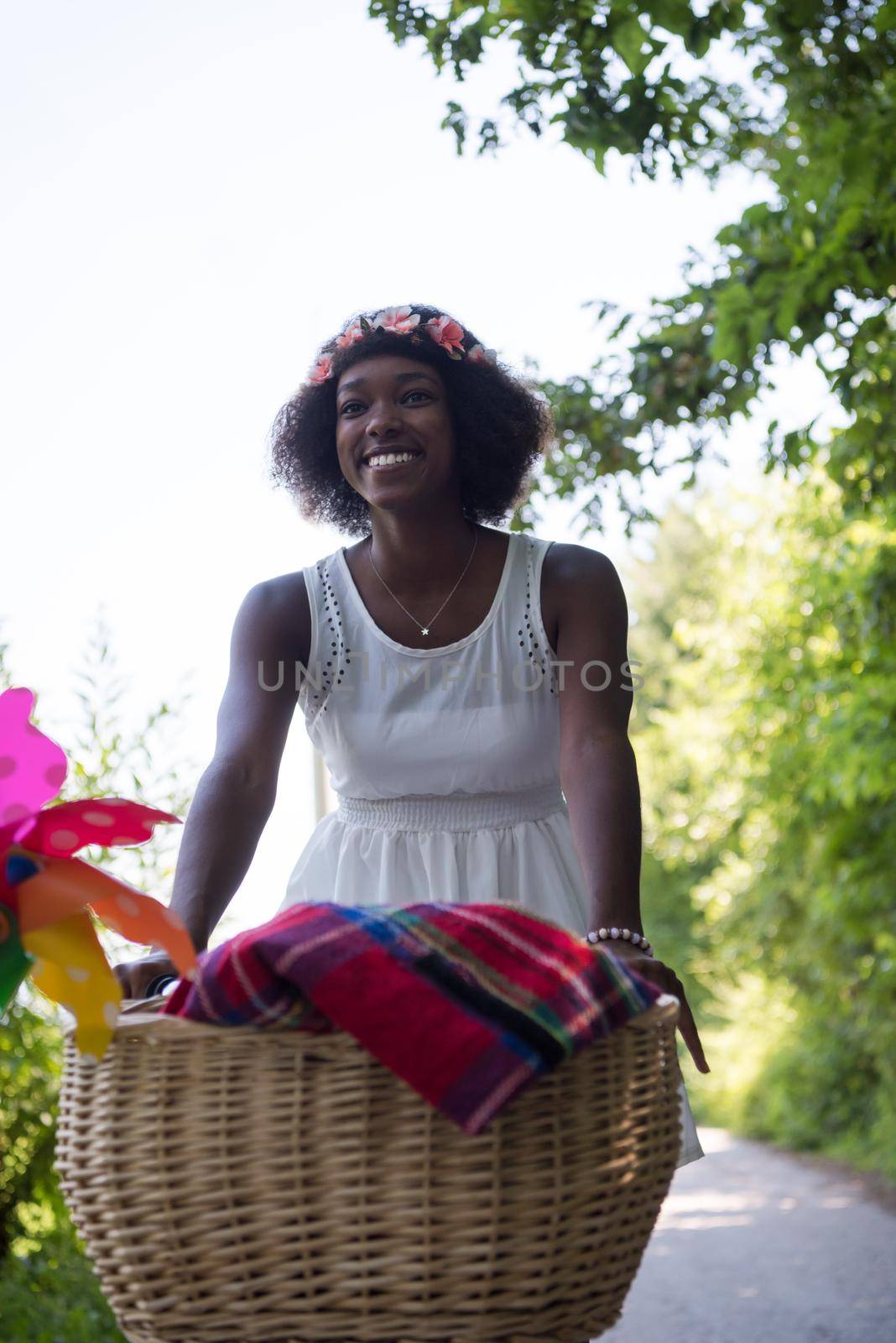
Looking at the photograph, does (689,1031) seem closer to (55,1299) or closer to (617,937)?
(617,937)

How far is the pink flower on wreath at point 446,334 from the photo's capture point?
225 cm

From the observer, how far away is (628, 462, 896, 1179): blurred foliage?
6.71 meters

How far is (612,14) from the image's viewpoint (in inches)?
124

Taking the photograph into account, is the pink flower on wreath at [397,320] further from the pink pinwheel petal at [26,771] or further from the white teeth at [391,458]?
the pink pinwheel petal at [26,771]

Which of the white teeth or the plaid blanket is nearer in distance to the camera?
the plaid blanket

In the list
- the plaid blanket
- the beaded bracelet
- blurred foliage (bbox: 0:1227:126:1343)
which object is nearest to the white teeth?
the beaded bracelet

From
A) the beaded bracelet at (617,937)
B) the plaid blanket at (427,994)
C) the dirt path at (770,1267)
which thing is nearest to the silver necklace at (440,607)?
the beaded bracelet at (617,937)

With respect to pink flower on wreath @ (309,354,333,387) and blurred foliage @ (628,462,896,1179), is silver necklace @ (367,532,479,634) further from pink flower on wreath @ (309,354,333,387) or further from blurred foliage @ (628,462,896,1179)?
blurred foliage @ (628,462,896,1179)

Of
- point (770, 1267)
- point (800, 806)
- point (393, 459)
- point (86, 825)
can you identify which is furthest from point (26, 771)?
point (800, 806)

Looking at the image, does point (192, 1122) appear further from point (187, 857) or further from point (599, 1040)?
point (187, 857)

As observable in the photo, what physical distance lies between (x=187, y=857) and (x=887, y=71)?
3.56 m

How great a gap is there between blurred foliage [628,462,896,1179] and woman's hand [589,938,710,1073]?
4167 millimetres

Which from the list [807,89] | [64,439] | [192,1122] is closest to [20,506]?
[64,439]

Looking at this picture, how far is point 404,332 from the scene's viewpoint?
2.20m
